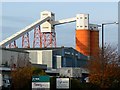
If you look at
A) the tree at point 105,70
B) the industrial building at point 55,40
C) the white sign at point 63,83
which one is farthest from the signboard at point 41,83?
the industrial building at point 55,40

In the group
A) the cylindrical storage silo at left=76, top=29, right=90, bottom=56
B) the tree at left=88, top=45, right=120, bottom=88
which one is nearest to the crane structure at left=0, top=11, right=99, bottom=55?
the cylindrical storage silo at left=76, top=29, right=90, bottom=56

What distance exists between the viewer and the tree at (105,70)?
35750 millimetres

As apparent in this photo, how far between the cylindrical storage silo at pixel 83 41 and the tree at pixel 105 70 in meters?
87.4

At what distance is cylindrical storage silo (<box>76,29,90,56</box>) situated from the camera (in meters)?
127

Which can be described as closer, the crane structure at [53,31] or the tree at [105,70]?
the tree at [105,70]

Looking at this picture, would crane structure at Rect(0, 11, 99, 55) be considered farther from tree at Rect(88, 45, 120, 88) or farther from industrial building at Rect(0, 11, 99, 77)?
tree at Rect(88, 45, 120, 88)

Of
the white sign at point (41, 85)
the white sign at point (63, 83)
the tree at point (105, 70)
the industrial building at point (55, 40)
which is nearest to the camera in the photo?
the white sign at point (41, 85)

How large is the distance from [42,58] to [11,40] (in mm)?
12888

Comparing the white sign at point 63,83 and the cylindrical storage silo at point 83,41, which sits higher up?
the cylindrical storage silo at point 83,41

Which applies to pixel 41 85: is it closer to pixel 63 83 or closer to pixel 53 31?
pixel 63 83

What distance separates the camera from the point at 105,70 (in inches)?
1427

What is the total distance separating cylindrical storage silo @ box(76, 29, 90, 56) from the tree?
8744 centimetres

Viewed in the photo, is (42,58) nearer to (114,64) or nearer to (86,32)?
(86,32)

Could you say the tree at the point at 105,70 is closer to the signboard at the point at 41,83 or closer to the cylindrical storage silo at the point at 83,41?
the signboard at the point at 41,83
